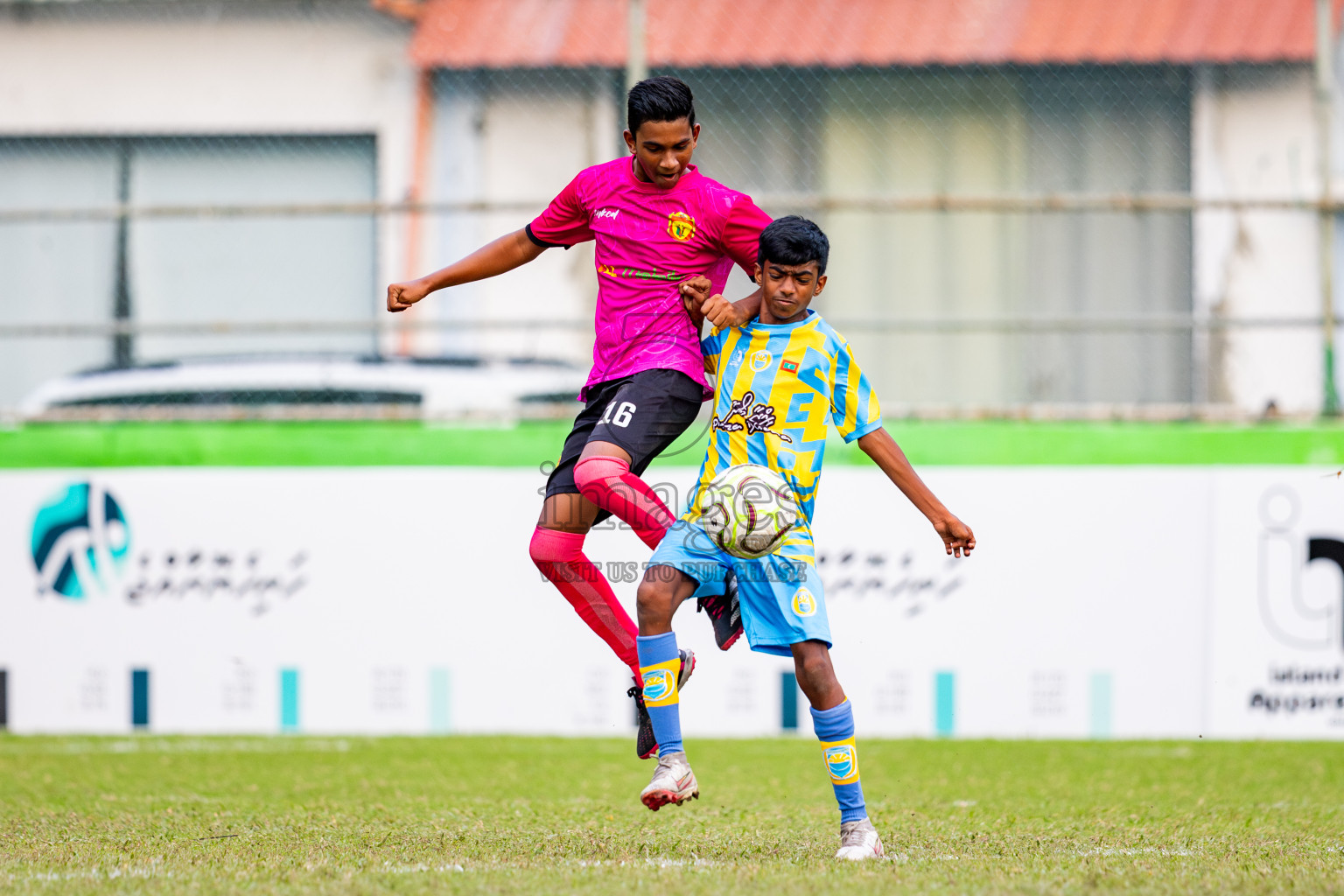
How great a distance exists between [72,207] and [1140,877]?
7655 mm

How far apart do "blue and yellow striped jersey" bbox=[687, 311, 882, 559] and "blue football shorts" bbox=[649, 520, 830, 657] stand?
0.08 m

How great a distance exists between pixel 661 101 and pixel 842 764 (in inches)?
78.6

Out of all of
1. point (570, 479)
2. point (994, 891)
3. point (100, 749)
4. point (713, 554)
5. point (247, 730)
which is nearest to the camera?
point (994, 891)

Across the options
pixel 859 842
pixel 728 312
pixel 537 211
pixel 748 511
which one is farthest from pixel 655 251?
pixel 537 211

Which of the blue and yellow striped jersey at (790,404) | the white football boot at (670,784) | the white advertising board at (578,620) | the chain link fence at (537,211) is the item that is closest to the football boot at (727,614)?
the blue and yellow striped jersey at (790,404)

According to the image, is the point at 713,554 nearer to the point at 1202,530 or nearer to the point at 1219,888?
the point at 1219,888

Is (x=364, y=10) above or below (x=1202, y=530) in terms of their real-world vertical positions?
above

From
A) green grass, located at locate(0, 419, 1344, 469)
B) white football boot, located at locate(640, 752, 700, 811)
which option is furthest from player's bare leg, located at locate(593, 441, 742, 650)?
green grass, located at locate(0, 419, 1344, 469)

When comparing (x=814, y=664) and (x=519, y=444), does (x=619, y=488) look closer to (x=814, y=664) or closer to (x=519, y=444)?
(x=814, y=664)

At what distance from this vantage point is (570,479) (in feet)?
16.5

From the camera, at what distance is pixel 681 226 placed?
4.93 m

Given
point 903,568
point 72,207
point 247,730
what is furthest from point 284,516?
point 903,568

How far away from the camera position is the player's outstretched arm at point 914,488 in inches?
177

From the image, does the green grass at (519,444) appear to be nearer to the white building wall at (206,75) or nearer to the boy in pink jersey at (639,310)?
the white building wall at (206,75)
